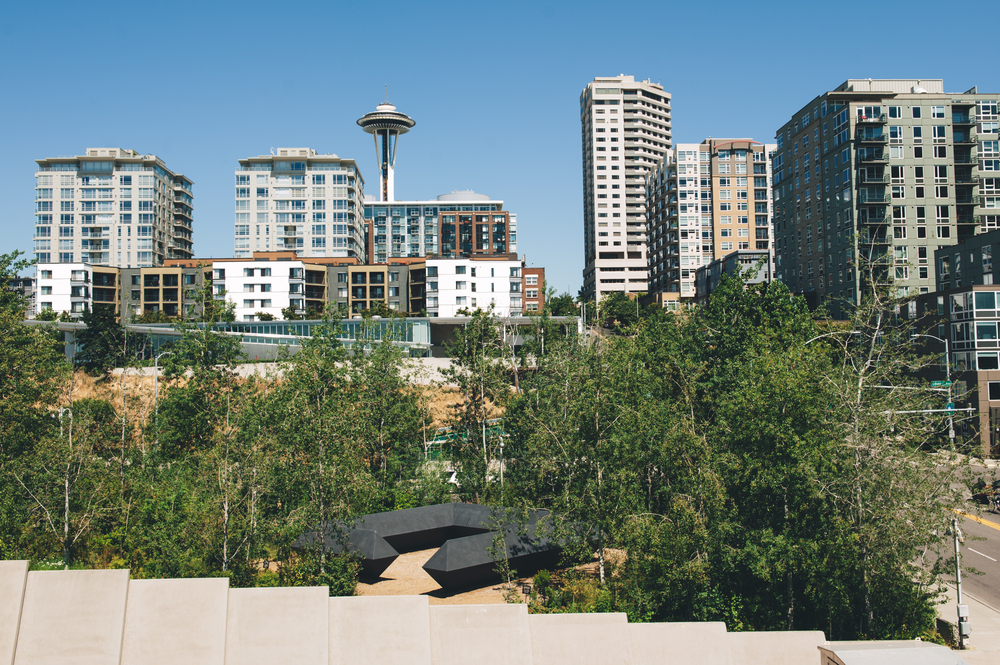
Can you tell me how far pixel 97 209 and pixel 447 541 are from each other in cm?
12719

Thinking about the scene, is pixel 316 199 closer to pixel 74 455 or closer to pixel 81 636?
pixel 74 455

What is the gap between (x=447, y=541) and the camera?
23.5 meters

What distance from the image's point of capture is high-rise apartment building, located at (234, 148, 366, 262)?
417 ft

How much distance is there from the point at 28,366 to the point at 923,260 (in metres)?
76.8

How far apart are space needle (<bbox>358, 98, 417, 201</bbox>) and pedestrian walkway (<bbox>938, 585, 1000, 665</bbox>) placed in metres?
144

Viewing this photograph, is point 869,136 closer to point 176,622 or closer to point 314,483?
point 314,483

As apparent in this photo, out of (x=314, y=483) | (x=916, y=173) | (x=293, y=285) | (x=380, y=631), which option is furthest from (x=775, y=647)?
(x=293, y=285)

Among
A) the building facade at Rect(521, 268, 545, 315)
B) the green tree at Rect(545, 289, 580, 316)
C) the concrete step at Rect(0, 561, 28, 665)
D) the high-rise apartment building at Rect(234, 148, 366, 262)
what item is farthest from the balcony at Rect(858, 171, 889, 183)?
the high-rise apartment building at Rect(234, 148, 366, 262)

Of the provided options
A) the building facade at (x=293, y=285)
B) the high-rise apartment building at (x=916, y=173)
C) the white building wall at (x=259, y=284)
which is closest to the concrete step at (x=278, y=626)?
the high-rise apartment building at (x=916, y=173)

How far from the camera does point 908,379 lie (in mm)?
20203

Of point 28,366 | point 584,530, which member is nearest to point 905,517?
point 584,530

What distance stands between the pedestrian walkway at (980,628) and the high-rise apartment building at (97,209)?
13238 centimetres

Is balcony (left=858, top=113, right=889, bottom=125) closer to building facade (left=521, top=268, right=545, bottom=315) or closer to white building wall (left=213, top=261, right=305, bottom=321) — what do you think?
white building wall (left=213, top=261, right=305, bottom=321)

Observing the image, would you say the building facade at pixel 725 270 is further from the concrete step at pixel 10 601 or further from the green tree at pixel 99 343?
the concrete step at pixel 10 601
